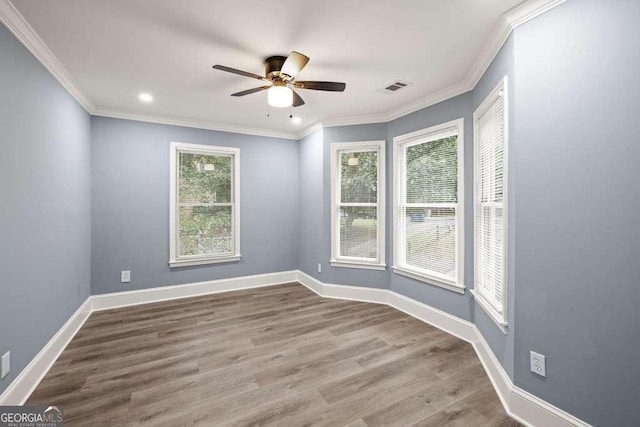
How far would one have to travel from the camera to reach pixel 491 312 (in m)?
2.29

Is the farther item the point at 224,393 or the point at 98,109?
the point at 98,109

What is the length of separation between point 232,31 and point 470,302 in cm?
325

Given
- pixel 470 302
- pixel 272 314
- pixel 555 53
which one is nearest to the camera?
pixel 555 53

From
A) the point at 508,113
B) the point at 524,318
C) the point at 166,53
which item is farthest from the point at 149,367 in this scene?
the point at 508,113

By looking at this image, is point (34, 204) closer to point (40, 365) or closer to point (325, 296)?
point (40, 365)

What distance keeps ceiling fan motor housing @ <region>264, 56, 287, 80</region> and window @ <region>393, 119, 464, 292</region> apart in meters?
1.89

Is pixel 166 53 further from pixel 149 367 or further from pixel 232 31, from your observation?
pixel 149 367

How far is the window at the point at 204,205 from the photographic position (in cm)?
421

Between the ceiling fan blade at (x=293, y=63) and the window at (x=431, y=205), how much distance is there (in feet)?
5.92

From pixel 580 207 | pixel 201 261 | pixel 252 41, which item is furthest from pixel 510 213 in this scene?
pixel 201 261

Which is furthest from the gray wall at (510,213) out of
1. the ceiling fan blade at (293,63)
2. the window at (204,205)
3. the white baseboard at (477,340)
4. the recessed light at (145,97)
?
the window at (204,205)

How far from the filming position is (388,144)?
3947mm

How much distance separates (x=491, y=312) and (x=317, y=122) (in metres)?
3.37

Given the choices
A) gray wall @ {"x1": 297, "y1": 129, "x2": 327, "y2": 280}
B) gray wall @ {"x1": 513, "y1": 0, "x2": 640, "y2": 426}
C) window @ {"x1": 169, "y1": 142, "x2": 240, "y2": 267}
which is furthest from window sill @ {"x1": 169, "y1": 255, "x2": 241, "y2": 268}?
gray wall @ {"x1": 513, "y1": 0, "x2": 640, "y2": 426}
